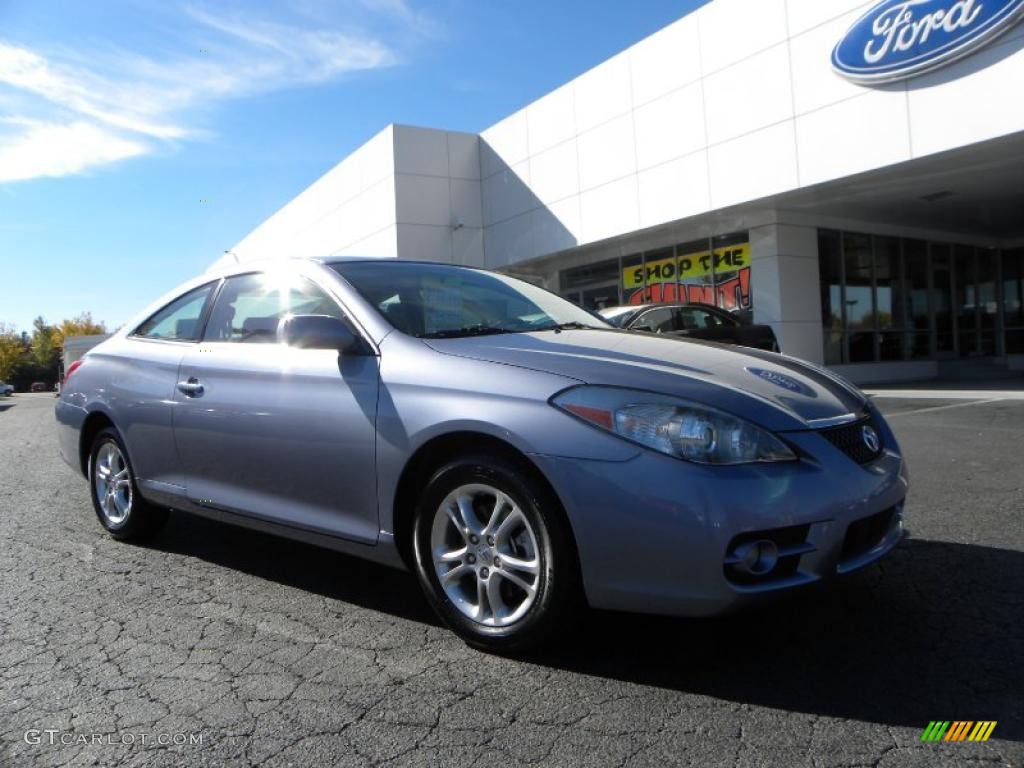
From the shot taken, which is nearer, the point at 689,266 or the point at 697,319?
the point at 697,319

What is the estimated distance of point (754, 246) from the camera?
16.2 m

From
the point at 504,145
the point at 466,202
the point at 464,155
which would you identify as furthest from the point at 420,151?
the point at 504,145

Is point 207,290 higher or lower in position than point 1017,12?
lower

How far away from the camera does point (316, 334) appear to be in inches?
121

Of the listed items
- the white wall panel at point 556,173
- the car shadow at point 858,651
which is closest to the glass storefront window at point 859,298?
the white wall panel at point 556,173

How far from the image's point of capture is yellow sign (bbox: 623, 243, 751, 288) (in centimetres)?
1672

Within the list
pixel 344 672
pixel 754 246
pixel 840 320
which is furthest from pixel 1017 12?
pixel 344 672

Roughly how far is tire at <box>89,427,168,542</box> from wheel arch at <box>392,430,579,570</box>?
2081 mm

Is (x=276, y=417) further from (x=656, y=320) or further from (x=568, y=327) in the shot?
(x=656, y=320)

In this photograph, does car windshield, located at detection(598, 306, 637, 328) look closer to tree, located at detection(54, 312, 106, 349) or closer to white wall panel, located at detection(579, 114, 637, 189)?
white wall panel, located at detection(579, 114, 637, 189)

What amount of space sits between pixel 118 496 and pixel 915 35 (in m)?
12.5

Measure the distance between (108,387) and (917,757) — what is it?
13.8ft

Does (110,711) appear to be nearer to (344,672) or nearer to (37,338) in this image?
(344,672)

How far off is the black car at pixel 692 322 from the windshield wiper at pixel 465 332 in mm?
8240
